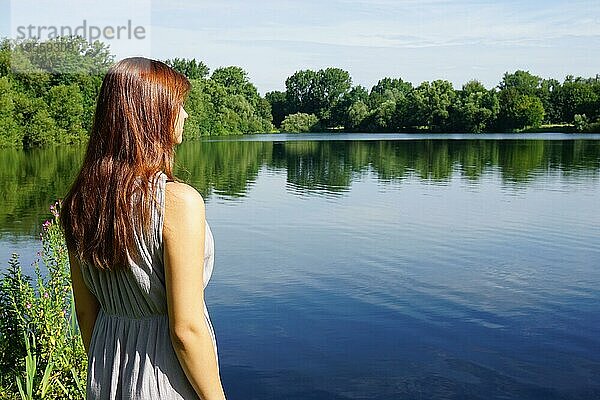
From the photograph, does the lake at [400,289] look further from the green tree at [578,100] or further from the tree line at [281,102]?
the green tree at [578,100]

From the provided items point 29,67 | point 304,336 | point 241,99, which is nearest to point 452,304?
point 304,336

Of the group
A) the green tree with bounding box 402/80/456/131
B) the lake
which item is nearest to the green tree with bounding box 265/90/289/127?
the green tree with bounding box 402/80/456/131

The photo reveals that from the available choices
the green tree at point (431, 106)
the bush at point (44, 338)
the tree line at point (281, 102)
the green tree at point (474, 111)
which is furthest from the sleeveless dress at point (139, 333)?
the green tree at point (431, 106)

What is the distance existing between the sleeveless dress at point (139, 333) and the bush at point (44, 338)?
2422 millimetres

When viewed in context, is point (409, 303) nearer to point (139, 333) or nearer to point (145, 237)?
point (139, 333)

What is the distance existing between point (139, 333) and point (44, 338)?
2844mm

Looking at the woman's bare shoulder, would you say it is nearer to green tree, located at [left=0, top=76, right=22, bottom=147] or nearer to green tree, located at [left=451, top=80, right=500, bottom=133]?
green tree, located at [left=0, top=76, right=22, bottom=147]

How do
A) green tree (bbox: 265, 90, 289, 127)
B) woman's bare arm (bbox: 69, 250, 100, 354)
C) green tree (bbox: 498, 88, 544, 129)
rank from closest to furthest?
woman's bare arm (bbox: 69, 250, 100, 354) < green tree (bbox: 498, 88, 544, 129) < green tree (bbox: 265, 90, 289, 127)

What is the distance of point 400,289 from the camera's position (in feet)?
29.8

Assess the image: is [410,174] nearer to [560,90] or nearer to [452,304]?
[452,304]

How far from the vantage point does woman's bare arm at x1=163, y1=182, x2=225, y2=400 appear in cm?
170

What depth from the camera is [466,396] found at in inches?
241

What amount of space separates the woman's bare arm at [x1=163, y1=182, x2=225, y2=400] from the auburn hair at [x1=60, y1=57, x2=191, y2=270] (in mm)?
69

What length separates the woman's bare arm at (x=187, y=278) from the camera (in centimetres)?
170
